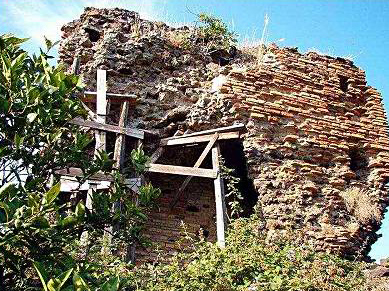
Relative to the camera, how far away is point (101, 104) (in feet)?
26.2

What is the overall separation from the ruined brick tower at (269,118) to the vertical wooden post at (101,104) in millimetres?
235

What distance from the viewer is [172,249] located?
837 centimetres

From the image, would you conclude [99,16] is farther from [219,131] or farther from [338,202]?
[338,202]

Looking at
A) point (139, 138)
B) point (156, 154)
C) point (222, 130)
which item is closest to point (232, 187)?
point (222, 130)

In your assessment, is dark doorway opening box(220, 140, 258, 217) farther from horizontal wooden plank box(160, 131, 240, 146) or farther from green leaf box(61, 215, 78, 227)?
green leaf box(61, 215, 78, 227)

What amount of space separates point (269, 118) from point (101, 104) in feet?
9.73

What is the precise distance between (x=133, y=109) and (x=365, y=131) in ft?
14.4

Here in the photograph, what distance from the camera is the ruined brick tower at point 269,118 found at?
7676 millimetres

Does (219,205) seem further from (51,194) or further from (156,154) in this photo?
(51,194)

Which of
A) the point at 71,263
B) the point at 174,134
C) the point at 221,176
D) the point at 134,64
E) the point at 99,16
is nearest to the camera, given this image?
the point at 71,263

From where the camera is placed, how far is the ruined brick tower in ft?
25.2

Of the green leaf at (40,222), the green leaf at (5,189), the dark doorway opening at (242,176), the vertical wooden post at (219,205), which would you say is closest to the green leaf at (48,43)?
the green leaf at (5,189)

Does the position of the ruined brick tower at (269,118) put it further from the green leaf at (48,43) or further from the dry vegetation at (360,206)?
the green leaf at (48,43)

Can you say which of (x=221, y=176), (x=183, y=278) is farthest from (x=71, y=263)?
(x=221, y=176)
